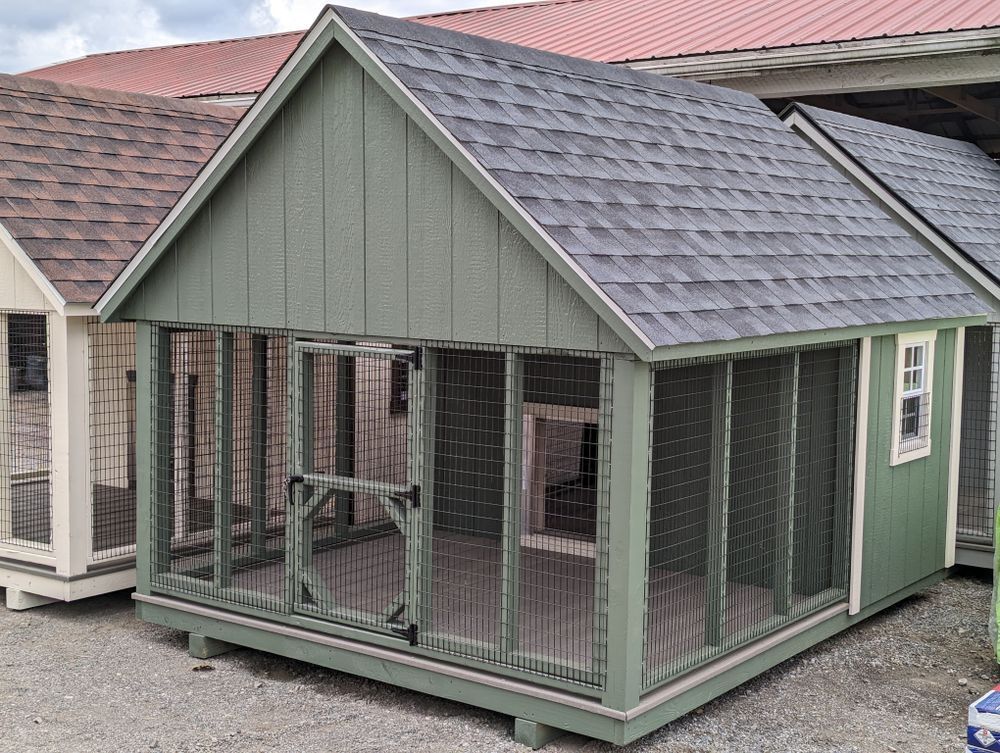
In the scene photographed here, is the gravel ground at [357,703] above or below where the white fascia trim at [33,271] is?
below

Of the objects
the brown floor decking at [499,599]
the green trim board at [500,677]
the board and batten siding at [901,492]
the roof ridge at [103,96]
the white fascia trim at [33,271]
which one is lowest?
the green trim board at [500,677]

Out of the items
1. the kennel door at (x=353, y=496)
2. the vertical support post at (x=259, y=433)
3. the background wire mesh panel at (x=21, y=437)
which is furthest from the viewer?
the background wire mesh panel at (x=21, y=437)

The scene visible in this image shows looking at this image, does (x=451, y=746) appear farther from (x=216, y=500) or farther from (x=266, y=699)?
(x=216, y=500)

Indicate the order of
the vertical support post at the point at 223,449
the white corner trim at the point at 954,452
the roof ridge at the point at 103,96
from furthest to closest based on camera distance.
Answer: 1. the roof ridge at the point at 103,96
2. the white corner trim at the point at 954,452
3. the vertical support post at the point at 223,449

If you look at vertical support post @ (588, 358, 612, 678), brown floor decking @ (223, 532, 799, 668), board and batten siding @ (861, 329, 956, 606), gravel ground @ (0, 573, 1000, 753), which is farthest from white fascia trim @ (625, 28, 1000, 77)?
vertical support post @ (588, 358, 612, 678)

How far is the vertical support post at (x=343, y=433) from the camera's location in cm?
870

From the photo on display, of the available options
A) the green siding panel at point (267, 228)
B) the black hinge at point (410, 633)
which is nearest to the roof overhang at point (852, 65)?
the green siding panel at point (267, 228)

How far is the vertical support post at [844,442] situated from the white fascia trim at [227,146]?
386 cm

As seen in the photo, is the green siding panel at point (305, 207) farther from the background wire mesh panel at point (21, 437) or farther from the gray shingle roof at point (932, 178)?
the gray shingle roof at point (932, 178)

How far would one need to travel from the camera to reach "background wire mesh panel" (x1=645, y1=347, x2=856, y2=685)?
649 cm

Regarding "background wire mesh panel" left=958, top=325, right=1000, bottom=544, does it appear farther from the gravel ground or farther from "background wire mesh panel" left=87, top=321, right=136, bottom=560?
"background wire mesh panel" left=87, top=321, right=136, bottom=560

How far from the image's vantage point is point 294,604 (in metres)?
7.04

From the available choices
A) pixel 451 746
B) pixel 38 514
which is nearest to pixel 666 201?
pixel 451 746

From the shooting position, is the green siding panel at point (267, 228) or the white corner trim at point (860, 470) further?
the white corner trim at point (860, 470)
